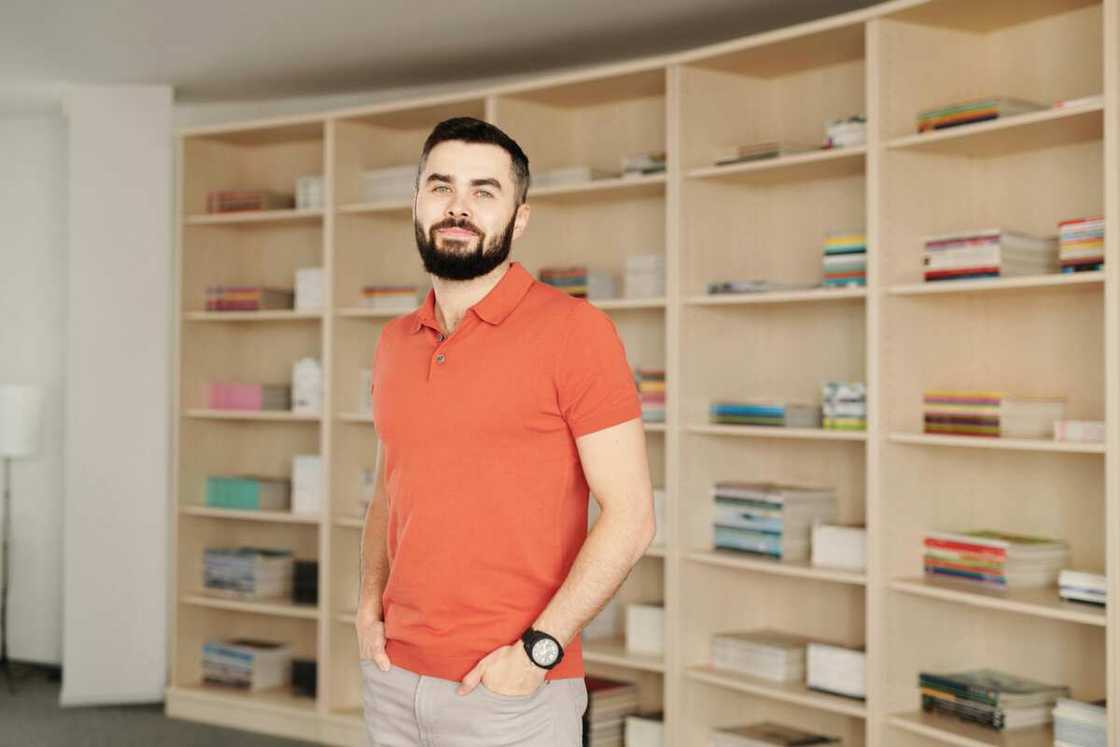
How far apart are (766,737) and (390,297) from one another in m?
2.23

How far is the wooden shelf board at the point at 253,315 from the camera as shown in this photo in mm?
5570

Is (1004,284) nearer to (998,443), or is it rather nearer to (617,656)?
(998,443)

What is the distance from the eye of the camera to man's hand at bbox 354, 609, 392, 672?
207cm

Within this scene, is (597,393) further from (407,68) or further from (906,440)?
(407,68)

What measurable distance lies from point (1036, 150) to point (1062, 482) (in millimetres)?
974

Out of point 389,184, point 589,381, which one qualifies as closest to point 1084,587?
point 589,381

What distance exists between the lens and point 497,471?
6.46 ft

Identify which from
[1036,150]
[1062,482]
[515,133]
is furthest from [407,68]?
[1062,482]

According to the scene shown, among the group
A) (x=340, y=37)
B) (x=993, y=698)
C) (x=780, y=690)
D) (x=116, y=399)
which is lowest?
(x=780, y=690)

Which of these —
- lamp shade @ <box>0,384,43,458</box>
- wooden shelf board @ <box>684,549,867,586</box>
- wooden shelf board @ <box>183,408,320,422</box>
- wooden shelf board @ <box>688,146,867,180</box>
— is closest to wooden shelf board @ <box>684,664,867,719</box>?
wooden shelf board @ <box>684,549,867,586</box>

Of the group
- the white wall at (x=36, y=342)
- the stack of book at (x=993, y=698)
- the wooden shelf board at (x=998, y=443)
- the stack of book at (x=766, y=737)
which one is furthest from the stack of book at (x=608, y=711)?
the white wall at (x=36, y=342)

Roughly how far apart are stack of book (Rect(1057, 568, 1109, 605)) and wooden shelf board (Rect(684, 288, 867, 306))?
0.98 meters

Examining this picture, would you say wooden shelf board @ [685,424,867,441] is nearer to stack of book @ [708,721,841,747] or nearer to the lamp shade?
stack of book @ [708,721,841,747]

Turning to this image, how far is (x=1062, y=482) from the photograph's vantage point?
3877mm
